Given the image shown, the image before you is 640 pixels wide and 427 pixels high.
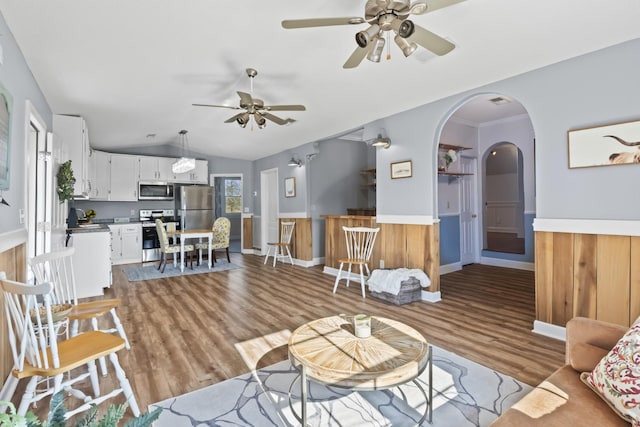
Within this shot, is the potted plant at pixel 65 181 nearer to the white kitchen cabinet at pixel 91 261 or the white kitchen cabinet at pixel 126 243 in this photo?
the white kitchen cabinet at pixel 91 261

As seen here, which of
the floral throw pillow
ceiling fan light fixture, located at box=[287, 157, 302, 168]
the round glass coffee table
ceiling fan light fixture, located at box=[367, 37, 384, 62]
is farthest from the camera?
ceiling fan light fixture, located at box=[287, 157, 302, 168]

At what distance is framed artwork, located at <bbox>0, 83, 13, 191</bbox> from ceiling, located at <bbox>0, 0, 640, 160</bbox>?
25.0 inches

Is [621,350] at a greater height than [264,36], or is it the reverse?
[264,36]

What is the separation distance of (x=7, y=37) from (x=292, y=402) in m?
3.13

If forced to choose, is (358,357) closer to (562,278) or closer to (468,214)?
(562,278)

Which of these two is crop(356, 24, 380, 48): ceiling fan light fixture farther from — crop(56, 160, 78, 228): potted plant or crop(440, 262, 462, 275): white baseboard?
crop(440, 262, 462, 275): white baseboard

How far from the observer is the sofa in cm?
118

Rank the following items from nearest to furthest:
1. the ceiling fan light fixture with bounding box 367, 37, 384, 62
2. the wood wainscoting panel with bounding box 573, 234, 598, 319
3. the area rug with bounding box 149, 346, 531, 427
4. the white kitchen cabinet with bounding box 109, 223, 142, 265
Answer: the area rug with bounding box 149, 346, 531, 427 < the ceiling fan light fixture with bounding box 367, 37, 384, 62 < the wood wainscoting panel with bounding box 573, 234, 598, 319 < the white kitchen cabinet with bounding box 109, 223, 142, 265

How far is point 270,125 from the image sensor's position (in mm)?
5496

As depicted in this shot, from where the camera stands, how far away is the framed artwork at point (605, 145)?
8.05ft

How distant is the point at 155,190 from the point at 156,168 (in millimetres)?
492

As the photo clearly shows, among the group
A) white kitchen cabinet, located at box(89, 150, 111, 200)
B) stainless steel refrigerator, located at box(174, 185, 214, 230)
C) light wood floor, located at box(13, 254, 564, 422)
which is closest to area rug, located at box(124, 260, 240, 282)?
light wood floor, located at box(13, 254, 564, 422)

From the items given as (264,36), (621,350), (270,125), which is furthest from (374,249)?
(621,350)

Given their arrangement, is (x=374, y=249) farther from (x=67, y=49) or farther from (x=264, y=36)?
(x=67, y=49)
